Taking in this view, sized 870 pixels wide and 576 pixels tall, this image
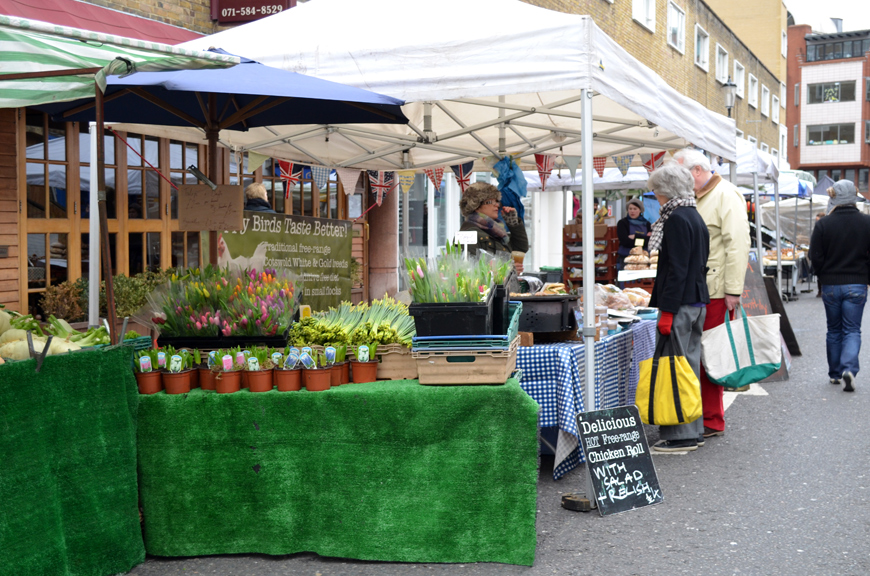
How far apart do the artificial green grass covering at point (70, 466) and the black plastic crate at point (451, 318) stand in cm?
127

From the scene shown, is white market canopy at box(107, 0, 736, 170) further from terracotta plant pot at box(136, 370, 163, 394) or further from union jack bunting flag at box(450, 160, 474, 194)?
union jack bunting flag at box(450, 160, 474, 194)

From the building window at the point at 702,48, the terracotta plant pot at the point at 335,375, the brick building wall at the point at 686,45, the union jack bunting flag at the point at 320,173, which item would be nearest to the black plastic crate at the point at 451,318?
the terracotta plant pot at the point at 335,375

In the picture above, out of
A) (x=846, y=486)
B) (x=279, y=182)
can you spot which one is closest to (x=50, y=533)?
(x=846, y=486)

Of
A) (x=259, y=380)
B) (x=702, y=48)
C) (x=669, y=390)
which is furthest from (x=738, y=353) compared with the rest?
(x=702, y=48)

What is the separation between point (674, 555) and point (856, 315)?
4.85 meters

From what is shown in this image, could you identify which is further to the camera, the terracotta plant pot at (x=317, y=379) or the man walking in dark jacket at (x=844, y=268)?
the man walking in dark jacket at (x=844, y=268)

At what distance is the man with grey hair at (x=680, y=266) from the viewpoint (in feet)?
17.5

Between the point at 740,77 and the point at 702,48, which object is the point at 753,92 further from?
the point at 702,48

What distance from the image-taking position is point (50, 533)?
126 inches

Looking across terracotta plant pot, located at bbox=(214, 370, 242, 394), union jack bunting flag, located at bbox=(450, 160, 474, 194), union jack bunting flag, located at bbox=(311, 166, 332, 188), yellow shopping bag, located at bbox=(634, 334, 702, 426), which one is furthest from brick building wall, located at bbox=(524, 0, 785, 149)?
terracotta plant pot, located at bbox=(214, 370, 242, 394)

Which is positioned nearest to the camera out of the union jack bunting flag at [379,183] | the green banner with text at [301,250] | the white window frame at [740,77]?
the green banner with text at [301,250]

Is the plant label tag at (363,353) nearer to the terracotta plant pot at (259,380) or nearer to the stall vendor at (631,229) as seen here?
the terracotta plant pot at (259,380)

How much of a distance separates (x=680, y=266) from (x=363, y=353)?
2.50 meters

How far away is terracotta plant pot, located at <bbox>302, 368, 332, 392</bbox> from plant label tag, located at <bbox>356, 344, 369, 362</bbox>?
17cm
